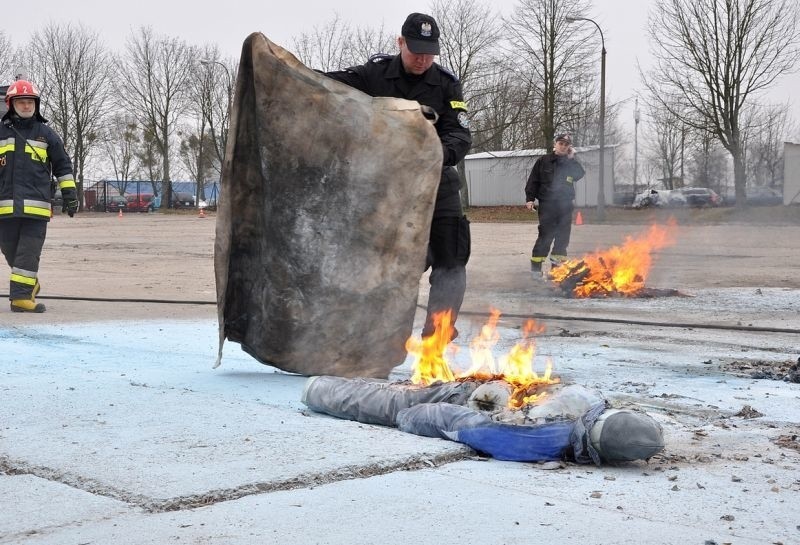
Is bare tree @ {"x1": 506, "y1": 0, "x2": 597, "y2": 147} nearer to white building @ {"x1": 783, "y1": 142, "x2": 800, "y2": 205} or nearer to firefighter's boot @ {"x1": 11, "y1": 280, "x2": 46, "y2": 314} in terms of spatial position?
white building @ {"x1": 783, "y1": 142, "x2": 800, "y2": 205}

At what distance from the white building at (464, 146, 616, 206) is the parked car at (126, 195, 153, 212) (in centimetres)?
1807

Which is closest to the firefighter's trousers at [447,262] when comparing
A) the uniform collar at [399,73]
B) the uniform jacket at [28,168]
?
the uniform collar at [399,73]

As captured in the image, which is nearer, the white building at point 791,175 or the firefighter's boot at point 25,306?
the firefighter's boot at point 25,306

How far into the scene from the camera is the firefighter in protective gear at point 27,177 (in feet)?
28.8

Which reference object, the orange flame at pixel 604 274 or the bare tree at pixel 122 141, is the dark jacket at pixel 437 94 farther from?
the bare tree at pixel 122 141

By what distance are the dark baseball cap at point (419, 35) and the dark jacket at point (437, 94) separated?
186 millimetres

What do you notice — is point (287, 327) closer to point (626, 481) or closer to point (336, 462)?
point (336, 462)

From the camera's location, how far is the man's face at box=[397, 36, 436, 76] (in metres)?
5.53

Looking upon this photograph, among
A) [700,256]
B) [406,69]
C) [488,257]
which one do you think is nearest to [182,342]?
[406,69]

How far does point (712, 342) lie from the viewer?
6984mm

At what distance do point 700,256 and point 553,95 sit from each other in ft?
94.1

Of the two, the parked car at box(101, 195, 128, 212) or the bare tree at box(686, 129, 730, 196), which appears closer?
the bare tree at box(686, 129, 730, 196)

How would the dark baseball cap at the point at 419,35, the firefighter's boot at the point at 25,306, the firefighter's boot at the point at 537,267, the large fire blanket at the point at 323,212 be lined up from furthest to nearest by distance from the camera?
the firefighter's boot at the point at 537,267
the firefighter's boot at the point at 25,306
the dark baseball cap at the point at 419,35
the large fire blanket at the point at 323,212

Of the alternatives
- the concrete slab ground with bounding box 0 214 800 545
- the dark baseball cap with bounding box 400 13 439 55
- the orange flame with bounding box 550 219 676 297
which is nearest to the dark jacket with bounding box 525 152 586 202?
the orange flame with bounding box 550 219 676 297
